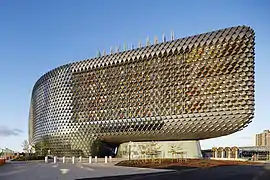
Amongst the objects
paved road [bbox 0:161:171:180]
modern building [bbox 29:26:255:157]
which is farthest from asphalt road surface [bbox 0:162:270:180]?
modern building [bbox 29:26:255:157]

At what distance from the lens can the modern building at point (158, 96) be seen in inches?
2916

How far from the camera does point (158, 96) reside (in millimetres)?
83375

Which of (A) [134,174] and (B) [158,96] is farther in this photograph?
(B) [158,96]

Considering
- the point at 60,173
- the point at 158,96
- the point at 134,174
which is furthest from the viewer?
the point at 158,96

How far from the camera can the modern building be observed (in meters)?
74.1

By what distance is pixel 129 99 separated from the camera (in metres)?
87.3

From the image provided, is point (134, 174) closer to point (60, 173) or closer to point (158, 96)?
point (60, 173)

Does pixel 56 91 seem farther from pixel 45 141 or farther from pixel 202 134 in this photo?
pixel 202 134

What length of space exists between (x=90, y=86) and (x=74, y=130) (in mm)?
14039

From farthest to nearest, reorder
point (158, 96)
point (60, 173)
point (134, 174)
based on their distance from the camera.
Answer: point (158, 96) < point (60, 173) < point (134, 174)

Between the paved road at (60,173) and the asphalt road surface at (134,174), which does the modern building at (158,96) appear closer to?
the paved road at (60,173)

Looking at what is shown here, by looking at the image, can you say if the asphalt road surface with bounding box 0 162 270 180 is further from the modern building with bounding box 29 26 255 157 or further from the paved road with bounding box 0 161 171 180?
the modern building with bounding box 29 26 255 157

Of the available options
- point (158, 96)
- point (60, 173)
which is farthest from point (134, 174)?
point (158, 96)

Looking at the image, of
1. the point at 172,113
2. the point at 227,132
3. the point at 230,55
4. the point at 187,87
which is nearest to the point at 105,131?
the point at 172,113
